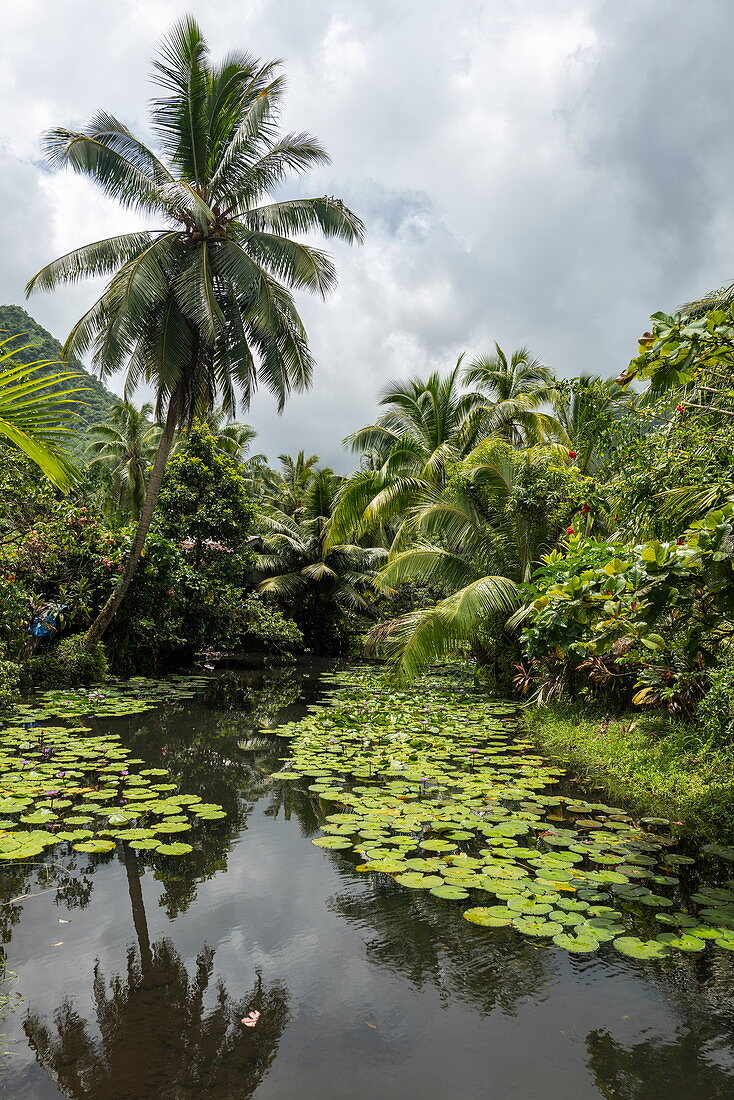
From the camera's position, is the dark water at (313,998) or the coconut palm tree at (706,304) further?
the coconut palm tree at (706,304)

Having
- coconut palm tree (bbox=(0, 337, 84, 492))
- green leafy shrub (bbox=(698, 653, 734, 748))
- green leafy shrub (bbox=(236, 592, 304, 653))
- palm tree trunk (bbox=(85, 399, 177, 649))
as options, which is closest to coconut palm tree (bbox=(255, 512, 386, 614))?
green leafy shrub (bbox=(236, 592, 304, 653))

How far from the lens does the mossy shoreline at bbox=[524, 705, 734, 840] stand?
16.5 ft

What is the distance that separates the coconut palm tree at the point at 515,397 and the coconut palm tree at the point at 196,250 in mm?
5190

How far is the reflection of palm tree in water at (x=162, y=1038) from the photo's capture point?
212 centimetres

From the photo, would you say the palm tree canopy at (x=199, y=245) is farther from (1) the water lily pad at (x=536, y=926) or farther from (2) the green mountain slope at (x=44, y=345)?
(2) the green mountain slope at (x=44, y=345)

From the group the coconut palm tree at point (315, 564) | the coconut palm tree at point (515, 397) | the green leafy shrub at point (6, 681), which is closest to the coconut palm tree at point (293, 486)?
the coconut palm tree at point (315, 564)

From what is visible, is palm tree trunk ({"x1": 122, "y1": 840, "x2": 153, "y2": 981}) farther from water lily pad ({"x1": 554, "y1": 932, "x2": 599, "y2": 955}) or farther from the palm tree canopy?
the palm tree canopy

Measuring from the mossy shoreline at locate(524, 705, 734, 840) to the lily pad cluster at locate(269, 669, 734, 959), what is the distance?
0.31 m

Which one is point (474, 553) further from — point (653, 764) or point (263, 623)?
A: point (263, 623)

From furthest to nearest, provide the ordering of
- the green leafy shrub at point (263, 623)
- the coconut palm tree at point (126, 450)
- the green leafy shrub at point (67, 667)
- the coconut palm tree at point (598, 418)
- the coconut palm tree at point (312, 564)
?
the coconut palm tree at point (126, 450) → the coconut palm tree at point (312, 564) → the green leafy shrub at point (263, 623) → the green leafy shrub at point (67, 667) → the coconut palm tree at point (598, 418)

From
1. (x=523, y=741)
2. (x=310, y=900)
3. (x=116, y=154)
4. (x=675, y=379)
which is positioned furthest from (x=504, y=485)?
(x=116, y=154)

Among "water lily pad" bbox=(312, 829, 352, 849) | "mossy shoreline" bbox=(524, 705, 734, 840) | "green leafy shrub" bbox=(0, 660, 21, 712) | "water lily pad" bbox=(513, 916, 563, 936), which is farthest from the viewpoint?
"green leafy shrub" bbox=(0, 660, 21, 712)

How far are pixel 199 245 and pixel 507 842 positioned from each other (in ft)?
38.8

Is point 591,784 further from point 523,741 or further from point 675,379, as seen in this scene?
point 675,379
